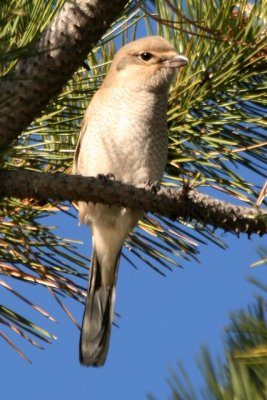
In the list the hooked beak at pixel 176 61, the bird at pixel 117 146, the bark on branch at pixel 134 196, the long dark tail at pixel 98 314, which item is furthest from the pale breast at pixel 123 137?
the bark on branch at pixel 134 196

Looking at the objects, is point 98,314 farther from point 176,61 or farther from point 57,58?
point 57,58

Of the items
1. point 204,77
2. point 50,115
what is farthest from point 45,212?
point 204,77

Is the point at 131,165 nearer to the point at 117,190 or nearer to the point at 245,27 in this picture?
the point at 245,27

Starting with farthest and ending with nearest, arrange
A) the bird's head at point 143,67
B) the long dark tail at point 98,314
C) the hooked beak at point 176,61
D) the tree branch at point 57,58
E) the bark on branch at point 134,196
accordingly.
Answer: the long dark tail at point 98,314 → the bird's head at point 143,67 → the hooked beak at point 176,61 → the bark on branch at point 134,196 → the tree branch at point 57,58

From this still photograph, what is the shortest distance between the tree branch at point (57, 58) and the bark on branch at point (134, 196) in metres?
0.15

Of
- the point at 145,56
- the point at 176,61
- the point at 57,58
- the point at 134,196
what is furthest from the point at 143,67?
the point at 57,58

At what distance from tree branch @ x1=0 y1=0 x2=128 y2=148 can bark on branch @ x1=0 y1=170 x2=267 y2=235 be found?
0.49ft

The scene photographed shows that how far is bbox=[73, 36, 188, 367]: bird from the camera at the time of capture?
9.00 ft

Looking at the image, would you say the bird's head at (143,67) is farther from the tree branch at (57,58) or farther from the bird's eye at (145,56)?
the tree branch at (57,58)

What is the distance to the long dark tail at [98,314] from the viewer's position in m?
3.11

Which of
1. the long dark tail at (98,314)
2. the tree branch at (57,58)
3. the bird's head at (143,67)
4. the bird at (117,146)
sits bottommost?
the long dark tail at (98,314)

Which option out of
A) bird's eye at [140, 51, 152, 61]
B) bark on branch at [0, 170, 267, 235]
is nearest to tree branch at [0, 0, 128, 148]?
bark on branch at [0, 170, 267, 235]

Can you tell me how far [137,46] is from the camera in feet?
10.4

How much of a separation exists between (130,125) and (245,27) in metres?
0.96
